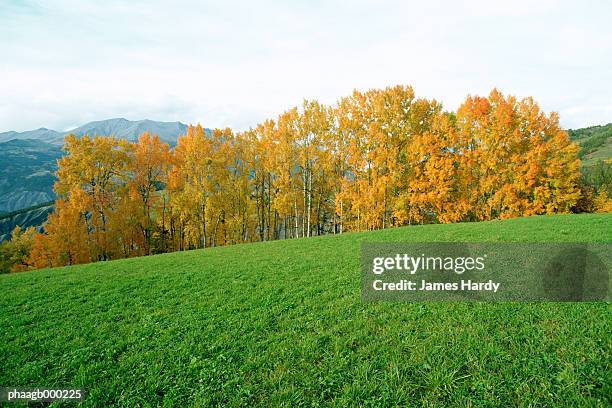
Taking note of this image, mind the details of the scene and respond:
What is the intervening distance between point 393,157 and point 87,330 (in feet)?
104

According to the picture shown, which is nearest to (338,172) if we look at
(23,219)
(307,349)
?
(307,349)

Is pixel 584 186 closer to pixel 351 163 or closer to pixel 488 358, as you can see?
pixel 351 163

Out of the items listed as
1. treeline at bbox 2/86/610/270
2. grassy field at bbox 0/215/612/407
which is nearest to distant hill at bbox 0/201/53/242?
treeline at bbox 2/86/610/270

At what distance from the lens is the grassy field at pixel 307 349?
5344 mm

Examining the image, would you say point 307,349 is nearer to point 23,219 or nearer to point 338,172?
point 338,172

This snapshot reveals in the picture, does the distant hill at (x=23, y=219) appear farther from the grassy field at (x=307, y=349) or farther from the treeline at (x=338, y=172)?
the grassy field at (x=307, y=349)

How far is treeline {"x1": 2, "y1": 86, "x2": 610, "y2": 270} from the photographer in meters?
33.0

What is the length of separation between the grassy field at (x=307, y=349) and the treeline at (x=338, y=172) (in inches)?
993

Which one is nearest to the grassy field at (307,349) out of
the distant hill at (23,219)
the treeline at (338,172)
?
the treeline at (338,172)

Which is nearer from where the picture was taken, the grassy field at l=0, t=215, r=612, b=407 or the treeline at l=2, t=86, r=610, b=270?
the grassy field at l=0, t=215, r=612, b=407

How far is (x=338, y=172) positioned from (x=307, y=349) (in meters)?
34.1

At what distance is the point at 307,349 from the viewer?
6941mm

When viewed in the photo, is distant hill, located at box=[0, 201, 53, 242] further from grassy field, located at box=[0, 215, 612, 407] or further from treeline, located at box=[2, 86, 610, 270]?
grassy field, located at box=[0, 215, 612, 407]

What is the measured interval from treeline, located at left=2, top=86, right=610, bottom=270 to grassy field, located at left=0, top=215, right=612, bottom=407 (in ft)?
82.8
